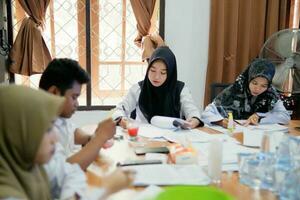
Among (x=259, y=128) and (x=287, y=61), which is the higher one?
(x=287, y=61)

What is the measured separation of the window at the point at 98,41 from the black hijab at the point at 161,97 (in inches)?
49.0

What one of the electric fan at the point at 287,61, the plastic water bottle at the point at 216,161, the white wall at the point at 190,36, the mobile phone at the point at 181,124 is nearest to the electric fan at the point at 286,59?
the electric fan at the point at 287,61

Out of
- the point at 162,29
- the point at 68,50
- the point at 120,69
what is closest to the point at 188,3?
the point at 162,29

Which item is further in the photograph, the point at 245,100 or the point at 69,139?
the point at 245,100

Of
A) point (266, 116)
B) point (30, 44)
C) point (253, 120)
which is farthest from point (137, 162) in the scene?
point (30, 44)

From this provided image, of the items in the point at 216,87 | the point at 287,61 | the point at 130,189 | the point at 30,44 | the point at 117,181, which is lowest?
the point at 130,189

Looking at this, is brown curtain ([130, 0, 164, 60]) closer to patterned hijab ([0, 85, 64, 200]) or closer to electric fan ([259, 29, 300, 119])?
electric fan ([259, 29, 300, 119])

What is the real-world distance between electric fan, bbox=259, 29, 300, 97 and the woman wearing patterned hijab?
336 mm

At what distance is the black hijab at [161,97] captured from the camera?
7.18 feet

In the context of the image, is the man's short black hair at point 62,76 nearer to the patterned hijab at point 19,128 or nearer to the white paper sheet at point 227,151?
the patterned hijab at point 19,128

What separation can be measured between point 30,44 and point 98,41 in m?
0.67

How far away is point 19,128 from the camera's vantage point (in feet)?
2.64

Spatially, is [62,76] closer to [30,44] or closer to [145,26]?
[30,44]

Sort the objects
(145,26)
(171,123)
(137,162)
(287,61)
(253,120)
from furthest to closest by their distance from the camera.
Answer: (145,26), (287,61), (253,120), (171,123), (137,162)
